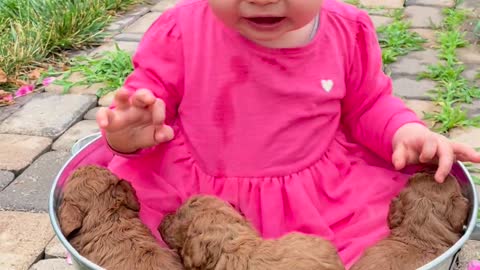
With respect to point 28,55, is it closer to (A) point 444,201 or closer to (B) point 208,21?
(B) point 208,21

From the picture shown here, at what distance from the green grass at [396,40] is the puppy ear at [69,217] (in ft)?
5.32

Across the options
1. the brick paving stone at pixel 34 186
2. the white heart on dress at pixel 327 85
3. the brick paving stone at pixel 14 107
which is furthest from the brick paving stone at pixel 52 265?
the brick paving stone at pixel 14 107

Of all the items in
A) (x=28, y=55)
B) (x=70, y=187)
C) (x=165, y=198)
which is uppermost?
(x=70, y=187)

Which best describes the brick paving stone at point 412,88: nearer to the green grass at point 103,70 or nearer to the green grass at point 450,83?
the green grass at point 450,83

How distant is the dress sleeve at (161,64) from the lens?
1576 millimetres

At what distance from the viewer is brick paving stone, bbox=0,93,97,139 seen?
2.40 m

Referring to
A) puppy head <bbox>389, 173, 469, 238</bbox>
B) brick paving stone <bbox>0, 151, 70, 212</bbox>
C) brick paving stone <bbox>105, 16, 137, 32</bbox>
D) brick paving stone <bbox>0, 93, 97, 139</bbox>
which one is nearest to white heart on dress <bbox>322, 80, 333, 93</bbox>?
puppy head <bbox>389, 173, 469, 238</bbox>

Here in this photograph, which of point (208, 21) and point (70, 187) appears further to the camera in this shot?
point (208, 21)

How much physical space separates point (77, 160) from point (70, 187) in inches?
5.7

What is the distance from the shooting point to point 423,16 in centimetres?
321

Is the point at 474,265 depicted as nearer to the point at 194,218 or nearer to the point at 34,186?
the point at 194,218

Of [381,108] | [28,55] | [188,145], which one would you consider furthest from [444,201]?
[28,55]

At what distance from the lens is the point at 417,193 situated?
1455mm

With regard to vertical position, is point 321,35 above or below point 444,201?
above
